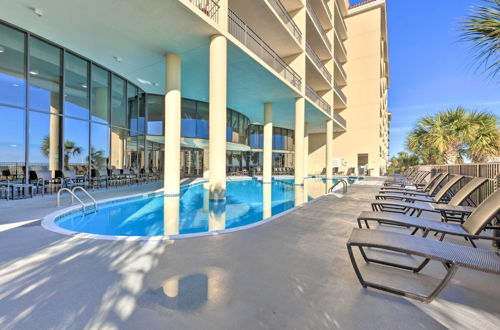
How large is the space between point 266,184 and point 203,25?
9300 millimetres

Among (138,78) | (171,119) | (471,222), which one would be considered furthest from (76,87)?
(471,222)

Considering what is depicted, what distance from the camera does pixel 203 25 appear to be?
7254 mm

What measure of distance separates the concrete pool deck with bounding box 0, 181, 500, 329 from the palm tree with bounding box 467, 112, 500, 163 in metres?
11.1

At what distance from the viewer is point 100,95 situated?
10.9m

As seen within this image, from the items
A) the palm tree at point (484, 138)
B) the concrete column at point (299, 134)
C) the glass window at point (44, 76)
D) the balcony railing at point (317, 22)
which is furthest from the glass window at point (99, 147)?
the palm tree at point (484, 138)

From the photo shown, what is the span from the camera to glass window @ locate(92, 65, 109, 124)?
1055 cm

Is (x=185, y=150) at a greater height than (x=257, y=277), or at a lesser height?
greater

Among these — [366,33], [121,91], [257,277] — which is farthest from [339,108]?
[257,277]

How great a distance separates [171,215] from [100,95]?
792cm

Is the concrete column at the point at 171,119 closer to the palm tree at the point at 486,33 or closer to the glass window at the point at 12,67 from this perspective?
the glass window at the point at 12,67

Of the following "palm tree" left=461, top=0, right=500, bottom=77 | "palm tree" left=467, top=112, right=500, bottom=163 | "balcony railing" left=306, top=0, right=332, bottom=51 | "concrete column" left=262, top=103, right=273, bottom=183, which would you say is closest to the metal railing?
"balcony railing" left=306, top=0, right=332, bottom=51

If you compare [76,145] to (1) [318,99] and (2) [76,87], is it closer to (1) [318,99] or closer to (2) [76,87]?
(2) [76,87]

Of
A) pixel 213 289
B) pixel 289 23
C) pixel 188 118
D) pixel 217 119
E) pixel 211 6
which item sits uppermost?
pixel 289 23

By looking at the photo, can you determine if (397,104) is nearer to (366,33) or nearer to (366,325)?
(366,33)
